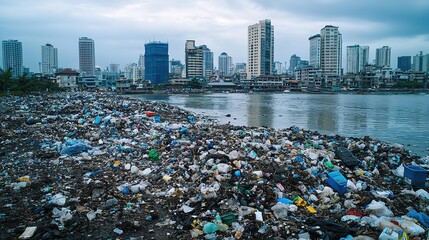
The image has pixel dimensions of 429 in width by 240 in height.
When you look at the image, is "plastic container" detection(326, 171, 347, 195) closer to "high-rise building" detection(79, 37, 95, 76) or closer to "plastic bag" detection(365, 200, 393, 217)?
"plastic bag" detection(365, 200, 393, 217)

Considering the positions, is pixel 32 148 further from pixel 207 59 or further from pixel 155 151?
pixel 207 59

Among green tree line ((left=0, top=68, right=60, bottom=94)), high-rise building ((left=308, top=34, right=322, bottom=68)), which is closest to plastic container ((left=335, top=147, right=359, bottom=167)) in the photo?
green tree line ((left=0, top=68, right=60, bottom=94))

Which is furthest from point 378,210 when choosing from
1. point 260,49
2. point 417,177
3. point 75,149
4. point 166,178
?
point 260,49

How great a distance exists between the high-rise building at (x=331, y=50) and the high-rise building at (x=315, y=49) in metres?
2.67

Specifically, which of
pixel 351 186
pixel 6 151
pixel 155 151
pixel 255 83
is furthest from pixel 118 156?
pixel 255 83

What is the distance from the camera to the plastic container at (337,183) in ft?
14.8

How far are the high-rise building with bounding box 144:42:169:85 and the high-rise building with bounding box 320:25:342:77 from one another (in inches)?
1902

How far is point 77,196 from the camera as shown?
13.8 ft

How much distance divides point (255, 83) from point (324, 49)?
3076 centimetres

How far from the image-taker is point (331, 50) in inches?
3755

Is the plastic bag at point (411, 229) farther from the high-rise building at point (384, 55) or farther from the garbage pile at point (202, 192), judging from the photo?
the high-rise building at point (384, 55)

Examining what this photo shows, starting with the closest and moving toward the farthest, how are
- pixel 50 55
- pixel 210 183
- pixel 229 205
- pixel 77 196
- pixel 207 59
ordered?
pixel 229 205, pixel 77 196, pixel 210 183, pixel 50 55, pixel 207 59

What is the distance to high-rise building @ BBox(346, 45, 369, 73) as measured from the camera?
127 m

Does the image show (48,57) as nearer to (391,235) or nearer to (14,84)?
(14,84)
